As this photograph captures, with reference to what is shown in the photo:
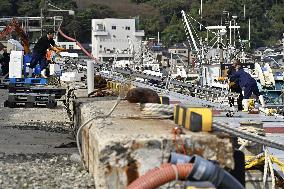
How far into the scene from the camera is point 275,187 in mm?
7133

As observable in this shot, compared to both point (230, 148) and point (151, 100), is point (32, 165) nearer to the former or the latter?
point (151, 100)

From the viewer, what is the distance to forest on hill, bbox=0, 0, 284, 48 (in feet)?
370

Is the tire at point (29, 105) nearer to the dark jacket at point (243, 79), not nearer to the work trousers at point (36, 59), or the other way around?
the work trousers at point (36, 59)

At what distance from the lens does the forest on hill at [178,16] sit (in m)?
113

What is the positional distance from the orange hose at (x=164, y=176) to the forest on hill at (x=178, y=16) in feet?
336

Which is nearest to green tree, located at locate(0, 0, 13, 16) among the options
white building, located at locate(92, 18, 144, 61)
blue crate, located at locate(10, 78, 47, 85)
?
white building, located at locate(92, 18, 144, 61)

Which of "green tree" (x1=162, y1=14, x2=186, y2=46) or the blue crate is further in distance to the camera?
"green tree" (x1=162, y1=14, x2=186, y2=46)

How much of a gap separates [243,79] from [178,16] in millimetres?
115112

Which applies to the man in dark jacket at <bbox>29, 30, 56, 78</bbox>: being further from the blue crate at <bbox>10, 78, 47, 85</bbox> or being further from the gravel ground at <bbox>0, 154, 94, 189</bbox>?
the gravel ground at <bbox>0, 154, 94, 189</bbox>

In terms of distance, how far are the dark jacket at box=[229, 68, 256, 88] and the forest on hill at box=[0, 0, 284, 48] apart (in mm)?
89436

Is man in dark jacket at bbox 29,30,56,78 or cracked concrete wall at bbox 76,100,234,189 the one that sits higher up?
man in dark jacket at bbox 29,30,56,78

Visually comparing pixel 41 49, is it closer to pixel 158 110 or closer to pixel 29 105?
pixel 29 105

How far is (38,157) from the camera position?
290 inches

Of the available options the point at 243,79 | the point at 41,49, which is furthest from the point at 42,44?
the point at 243,79
